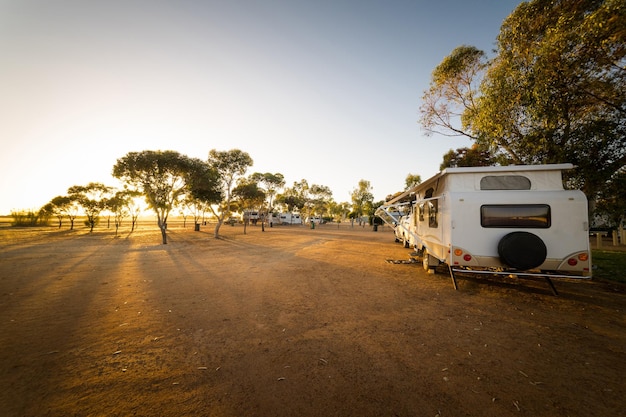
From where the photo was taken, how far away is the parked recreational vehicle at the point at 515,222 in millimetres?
5438

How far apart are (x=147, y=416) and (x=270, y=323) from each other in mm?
2384

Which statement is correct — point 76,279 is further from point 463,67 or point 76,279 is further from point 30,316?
point 463,67

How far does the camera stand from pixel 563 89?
6.61 metres

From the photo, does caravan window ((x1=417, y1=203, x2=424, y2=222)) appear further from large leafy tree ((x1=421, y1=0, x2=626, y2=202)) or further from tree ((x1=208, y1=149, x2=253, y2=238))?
tree ((x1=208, y1=149, x2=253, y2=238))

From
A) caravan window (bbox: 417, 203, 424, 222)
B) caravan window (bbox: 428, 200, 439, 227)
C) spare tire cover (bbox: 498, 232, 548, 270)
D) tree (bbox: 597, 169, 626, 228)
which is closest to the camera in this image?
spare tire cover (bbox: 498, 232, 548, 270)

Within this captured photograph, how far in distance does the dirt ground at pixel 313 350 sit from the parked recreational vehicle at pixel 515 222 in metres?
1.04

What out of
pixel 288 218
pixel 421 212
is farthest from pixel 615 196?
pixel 288 218

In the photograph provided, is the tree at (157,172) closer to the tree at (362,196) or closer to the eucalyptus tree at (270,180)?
the eucalyptus tree at (270,180)

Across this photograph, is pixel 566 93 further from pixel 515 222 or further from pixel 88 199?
pixel 88 199

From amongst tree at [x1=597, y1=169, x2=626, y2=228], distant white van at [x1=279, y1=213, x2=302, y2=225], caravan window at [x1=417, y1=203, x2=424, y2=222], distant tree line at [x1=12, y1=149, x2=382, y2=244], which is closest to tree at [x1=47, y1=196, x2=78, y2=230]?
distant tree line at [x1=12, y1=149, x2=382, y2=244]

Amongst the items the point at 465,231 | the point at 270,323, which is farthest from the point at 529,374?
the point at 270,323

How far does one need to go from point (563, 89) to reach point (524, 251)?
16.2ft

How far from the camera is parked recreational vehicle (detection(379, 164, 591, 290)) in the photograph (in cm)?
544

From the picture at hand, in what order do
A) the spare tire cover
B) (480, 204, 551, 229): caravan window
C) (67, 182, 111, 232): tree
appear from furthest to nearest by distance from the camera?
1. (67, 182, 111, 232): tree
2. (480, 204, 551, 229): caravan window
3. the spare tire cover
